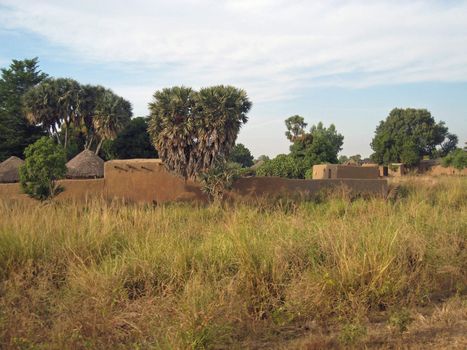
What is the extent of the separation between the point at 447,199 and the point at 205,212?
6920 millimetres

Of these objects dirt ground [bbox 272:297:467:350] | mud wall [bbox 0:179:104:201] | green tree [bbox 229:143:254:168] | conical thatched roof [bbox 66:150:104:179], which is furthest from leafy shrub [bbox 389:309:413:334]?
green tree [bbox 229:143:254:168]

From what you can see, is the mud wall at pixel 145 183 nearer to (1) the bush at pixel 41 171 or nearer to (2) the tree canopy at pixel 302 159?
(1) the bush at pixel 41 171

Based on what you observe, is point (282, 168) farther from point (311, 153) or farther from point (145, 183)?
point (145, 183)

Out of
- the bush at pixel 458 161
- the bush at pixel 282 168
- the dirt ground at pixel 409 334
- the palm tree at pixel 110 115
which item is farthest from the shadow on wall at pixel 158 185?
the bush at pixel 458 161

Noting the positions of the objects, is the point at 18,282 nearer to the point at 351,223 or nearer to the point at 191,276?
the point at 191,276

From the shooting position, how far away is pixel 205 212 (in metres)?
9.29

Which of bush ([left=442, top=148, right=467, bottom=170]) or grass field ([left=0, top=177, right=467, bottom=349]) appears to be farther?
bush ([left=442, top=148, right=467, bottom=170])

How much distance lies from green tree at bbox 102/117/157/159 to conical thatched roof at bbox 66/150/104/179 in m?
10.0

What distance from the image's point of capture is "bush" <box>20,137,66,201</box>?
16.9m

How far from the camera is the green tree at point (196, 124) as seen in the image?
1773cm

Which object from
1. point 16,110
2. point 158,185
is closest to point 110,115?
point 16,110

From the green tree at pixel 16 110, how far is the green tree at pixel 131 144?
219 inches

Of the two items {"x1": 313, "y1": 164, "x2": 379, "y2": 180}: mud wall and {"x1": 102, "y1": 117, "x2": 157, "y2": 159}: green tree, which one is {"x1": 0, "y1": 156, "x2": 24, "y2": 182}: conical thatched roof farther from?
{"x1": 313, "y1": 164, "x2": 379, "y2": 180}: mud wall

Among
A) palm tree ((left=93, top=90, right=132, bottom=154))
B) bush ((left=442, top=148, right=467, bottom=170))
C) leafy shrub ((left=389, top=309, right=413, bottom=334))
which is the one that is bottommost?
leafy shrub ((left=389, top=309, right=413, bottom=334))
